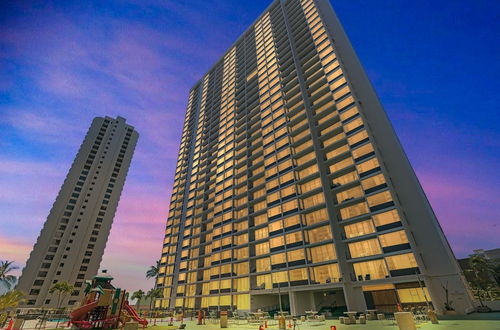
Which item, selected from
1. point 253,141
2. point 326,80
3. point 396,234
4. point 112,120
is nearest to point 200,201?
point 253,141

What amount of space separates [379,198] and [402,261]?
326 inches

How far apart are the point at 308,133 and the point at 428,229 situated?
978 inches

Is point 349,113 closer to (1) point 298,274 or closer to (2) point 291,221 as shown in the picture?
(2) point 291,221

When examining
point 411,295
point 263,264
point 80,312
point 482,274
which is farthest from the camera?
point 482,274

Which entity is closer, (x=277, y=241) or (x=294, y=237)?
(x=294, y=237)

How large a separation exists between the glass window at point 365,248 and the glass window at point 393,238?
3.47 ft

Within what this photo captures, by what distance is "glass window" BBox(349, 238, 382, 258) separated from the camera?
106 ft

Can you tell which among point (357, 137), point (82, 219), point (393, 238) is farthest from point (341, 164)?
point (82, 219)

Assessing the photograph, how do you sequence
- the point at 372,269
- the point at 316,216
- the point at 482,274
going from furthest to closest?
the point at 482,274 < the point at 316,216 < the point at 372,269

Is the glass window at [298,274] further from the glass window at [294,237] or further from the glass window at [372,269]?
the glass window at [372,269]

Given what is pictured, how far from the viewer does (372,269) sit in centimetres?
3173

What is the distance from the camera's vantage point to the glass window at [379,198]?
33059 millimetres

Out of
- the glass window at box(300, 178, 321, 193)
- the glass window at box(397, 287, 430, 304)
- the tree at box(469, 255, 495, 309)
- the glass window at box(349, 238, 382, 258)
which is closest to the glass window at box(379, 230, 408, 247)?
the glass window at box(349, 238, 382, 258)

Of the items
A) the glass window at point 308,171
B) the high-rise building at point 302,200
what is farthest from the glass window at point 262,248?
the glass window at point 308,171
